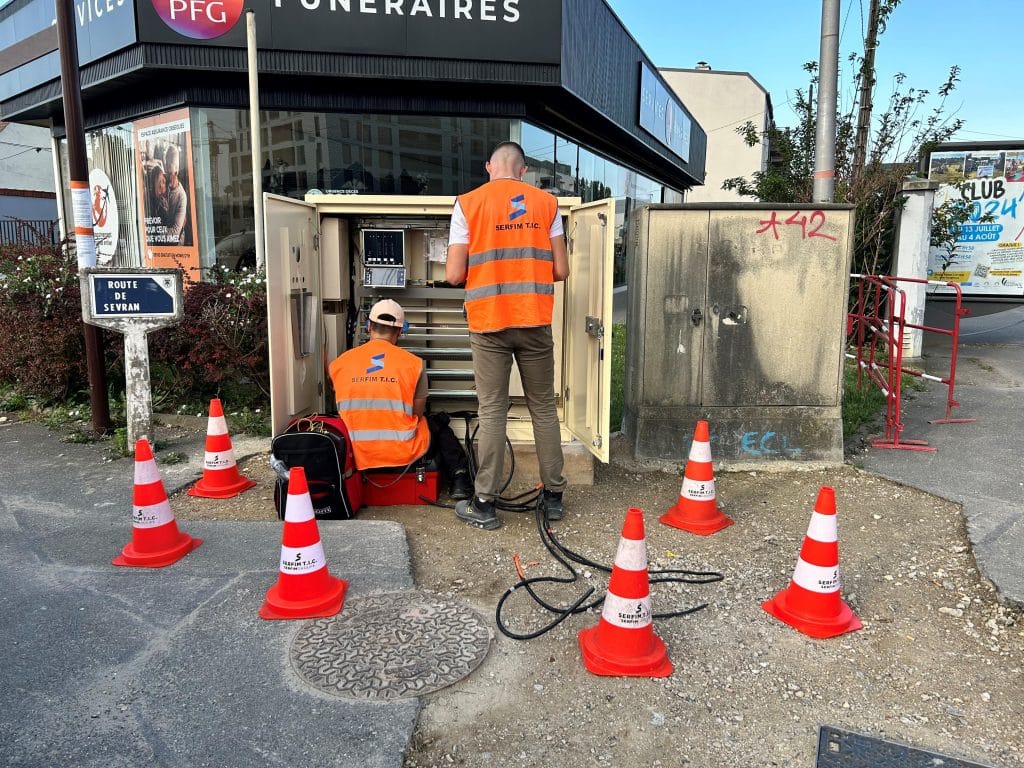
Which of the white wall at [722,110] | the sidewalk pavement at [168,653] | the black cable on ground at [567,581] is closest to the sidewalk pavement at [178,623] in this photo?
the sidewalk pavement at [168,653]

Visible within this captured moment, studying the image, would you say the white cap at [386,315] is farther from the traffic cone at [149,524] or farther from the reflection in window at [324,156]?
the reflection in window at [324,156]

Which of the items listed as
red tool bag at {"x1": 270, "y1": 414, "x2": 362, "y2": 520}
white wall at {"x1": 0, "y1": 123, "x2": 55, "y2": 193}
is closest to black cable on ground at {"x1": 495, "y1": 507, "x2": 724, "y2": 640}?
red tool bag at {"x1": 270, "y1": 414, "x2": 362, "y2": 520}

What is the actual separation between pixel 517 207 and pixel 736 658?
254 centimetres

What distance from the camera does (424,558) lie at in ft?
12.8

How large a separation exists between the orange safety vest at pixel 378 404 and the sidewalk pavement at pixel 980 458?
323 centimetres

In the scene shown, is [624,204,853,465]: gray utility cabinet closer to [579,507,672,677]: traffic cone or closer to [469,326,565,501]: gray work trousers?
[469,326,565,501]: gray work trousers

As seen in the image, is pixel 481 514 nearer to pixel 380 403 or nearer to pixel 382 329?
pixel 380 403

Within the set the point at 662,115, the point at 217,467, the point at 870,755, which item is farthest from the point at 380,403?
the point at 662,115

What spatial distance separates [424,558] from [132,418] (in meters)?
2.94

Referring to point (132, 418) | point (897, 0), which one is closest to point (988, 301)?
point (897, 0)

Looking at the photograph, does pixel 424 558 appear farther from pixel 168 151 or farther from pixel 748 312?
pixel 168 151

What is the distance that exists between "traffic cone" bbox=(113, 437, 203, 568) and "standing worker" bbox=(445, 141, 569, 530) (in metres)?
1.60

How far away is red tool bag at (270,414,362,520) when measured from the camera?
4.16 m

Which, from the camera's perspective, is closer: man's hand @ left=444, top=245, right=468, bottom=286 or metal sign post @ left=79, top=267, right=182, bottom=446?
man's hand @ left=444, top=245, right=468, bottom=286
